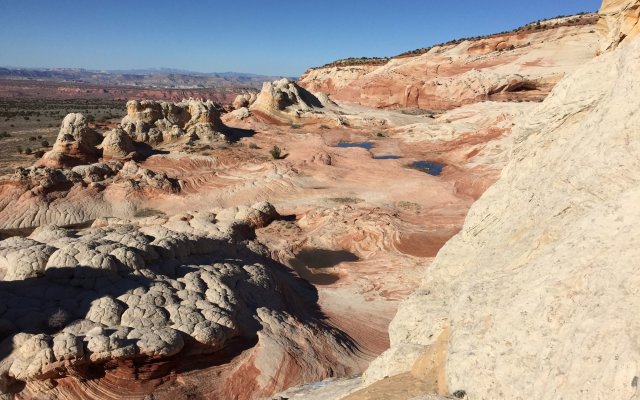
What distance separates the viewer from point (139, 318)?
26.2 ft

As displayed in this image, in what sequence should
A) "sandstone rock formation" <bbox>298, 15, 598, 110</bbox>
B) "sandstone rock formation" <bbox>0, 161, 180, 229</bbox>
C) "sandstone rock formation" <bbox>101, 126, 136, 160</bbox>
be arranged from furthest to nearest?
"sandstone rock formation" <bbox>298, 15, 598, 110</bbox>, "sandstone rock formation" <bbox>101, 126, 136, 160</bbox>, "sandstone rock formation" <bbox>0, 161, 180, 229</bbox>

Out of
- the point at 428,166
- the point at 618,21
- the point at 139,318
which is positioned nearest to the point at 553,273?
the point at 618,21

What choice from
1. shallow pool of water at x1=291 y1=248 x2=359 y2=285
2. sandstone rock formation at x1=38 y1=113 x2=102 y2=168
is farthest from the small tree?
shallow pool of water at x1=291 y1=248 x2=359 y2=285

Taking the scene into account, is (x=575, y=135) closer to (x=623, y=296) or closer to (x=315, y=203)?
(x=623, y=296)

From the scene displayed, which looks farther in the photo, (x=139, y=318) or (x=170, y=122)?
(x=170, y=122)

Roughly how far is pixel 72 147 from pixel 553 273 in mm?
27277

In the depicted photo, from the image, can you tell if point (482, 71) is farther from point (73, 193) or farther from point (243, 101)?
point (73, 193)

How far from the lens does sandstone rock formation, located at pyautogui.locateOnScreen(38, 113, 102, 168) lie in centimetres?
2414

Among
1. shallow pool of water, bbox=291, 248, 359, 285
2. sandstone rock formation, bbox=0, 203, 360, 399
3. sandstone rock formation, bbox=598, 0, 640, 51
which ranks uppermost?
sandstone rock formation, bbox=598, 0, 640, 51

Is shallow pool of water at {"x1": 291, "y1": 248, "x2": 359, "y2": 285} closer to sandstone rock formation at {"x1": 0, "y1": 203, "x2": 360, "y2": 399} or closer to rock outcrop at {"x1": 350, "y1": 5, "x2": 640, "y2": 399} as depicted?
sandstone rock formation at {"x1": 0, "y1": 203, "x2": 360, "y2": 399}

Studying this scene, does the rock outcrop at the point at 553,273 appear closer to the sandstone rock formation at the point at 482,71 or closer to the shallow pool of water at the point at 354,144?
the shallow pool of water at the point at 354,144

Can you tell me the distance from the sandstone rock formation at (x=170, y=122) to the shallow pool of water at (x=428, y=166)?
14.6m

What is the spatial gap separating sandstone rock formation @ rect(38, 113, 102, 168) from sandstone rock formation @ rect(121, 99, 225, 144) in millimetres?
3708

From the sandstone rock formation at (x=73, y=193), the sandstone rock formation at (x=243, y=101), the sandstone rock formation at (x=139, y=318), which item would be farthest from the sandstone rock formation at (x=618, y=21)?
the sandstone rock formation at (x=243, y=101)
